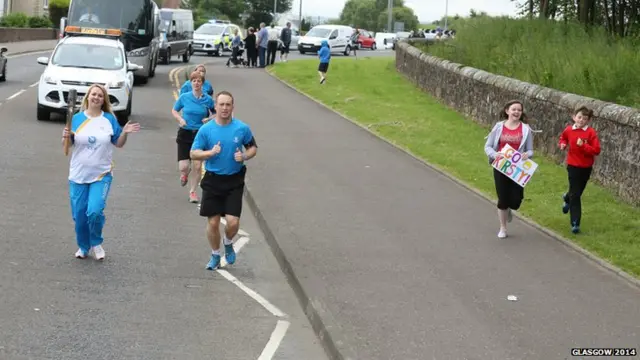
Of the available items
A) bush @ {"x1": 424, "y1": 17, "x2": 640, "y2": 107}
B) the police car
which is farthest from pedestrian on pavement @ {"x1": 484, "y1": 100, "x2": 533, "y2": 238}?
the police car

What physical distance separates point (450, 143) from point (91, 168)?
38.0 ft

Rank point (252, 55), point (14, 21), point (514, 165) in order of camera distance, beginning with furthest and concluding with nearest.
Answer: point (14, 21)
point (252, 55)
point (514, 165)

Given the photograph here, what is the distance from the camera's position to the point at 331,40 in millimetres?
60375

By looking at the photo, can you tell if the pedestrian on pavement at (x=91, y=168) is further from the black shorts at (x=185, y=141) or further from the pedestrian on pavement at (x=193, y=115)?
the black shorts at (x=185, y=141)

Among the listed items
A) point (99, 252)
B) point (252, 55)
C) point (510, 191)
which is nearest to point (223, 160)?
point (99, 252)

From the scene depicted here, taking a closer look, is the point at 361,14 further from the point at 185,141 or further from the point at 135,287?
the point at 135,287

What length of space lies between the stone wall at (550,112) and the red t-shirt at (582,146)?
2162mm

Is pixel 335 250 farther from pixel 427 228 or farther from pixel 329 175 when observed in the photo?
pixel 329 175

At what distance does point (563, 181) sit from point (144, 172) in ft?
20.7

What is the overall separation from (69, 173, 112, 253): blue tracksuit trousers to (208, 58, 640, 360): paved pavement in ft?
6.08

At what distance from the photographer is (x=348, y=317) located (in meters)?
8.34

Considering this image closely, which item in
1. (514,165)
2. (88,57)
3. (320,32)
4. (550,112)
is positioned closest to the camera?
(514,165)

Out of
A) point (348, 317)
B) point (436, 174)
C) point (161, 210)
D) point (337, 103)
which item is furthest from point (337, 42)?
point (348, 317)

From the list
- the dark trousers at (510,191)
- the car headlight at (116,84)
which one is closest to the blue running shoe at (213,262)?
the dark trousers at (510,191)
